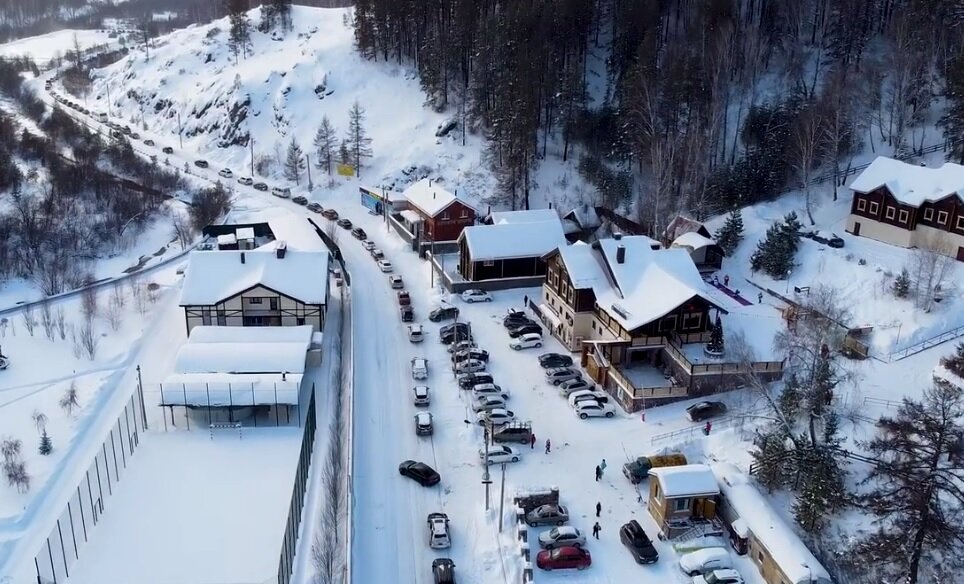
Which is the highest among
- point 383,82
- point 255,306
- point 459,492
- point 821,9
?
point 821,9

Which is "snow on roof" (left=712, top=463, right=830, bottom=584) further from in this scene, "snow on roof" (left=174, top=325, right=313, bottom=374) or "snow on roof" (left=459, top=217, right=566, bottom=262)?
"snow on roof" (left=459, top=217, right=566, bottom=262)

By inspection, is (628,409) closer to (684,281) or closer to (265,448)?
(684,281)

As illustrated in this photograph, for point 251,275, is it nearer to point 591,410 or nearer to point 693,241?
point 591,410

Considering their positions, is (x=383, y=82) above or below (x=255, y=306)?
above

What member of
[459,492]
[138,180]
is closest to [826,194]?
[459,492]

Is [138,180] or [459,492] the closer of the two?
[459,492]

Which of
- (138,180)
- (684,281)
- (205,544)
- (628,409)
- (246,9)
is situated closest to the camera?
(205,544)

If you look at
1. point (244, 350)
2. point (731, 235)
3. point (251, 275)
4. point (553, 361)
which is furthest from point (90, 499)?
point (731, 235)
